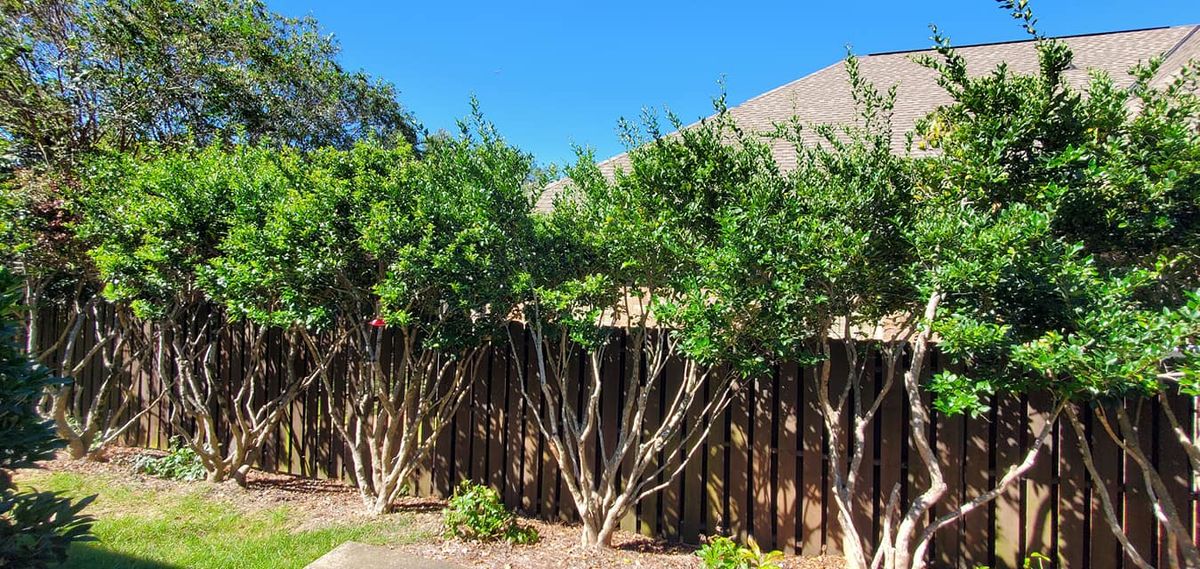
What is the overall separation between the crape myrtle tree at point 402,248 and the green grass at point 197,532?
0.59m

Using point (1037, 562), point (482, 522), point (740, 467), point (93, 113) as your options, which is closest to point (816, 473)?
point (740, 467)

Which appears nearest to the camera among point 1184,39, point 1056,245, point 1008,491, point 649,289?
point 1056,245

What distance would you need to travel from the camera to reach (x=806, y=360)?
375 centimetres

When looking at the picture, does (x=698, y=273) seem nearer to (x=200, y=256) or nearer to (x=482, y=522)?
(x=482, y=522)

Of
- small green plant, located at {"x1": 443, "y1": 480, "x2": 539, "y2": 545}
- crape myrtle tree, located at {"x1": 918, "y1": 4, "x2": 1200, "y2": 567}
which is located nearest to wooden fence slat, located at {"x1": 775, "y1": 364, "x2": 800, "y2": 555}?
crape myrtle tree, located at {"x1": 918, "y1": 4, "x2": 1200, "y2": 567}

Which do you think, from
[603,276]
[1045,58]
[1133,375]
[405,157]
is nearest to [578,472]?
[603,276]

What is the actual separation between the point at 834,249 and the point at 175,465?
6122mm

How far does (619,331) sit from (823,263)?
1.94 meters

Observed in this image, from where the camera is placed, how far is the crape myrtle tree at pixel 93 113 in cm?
636

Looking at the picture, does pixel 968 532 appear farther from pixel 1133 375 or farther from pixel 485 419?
pixel 485 419

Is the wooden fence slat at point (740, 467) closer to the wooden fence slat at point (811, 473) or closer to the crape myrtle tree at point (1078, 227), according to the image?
the wooden fence slat at point (811, 473)

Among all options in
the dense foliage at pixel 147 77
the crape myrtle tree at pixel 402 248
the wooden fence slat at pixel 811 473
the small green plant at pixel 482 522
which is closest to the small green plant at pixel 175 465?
the crape myrtle tree at pixel 402 248

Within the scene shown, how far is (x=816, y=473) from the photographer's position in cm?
454

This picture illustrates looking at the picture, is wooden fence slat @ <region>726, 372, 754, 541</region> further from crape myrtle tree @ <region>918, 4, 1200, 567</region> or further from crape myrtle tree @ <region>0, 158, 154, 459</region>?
crape myrtle tree @ <region>0, 158, 154, 459</region>
